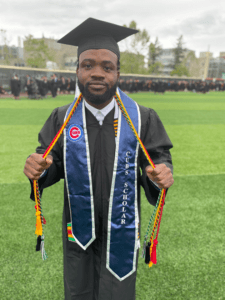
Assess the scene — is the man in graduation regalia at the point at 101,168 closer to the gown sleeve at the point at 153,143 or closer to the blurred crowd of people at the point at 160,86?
the gown sleeve at the point at 153,143

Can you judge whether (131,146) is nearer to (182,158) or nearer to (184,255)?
(184,255)

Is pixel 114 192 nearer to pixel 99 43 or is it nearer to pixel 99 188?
pixel 99 188

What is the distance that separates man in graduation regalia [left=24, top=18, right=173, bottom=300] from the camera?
1.33 m

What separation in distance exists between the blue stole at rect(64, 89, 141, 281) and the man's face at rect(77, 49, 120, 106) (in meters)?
0.12

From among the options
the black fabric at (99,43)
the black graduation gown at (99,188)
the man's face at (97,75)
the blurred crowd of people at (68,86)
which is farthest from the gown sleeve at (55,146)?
the blurred crowd of people at (68,86)

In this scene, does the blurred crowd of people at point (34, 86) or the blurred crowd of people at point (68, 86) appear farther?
the blurred crowd of people at point (68, 86)

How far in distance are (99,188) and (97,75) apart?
2.14ft

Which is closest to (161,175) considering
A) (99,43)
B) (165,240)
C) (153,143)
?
(153,143)

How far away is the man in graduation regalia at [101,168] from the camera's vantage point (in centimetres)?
133

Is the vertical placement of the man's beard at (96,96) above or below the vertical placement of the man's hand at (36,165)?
above

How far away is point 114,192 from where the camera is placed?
4.40ft

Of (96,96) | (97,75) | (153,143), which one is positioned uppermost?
(97,75)

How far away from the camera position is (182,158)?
5250 millimetres

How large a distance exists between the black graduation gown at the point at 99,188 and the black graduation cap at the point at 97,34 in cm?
39
